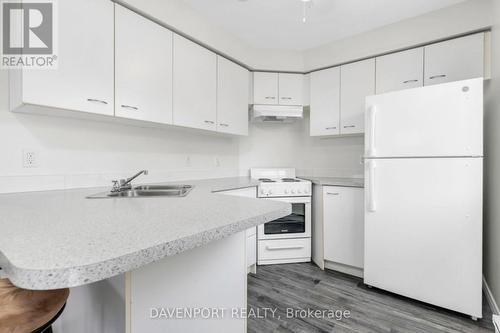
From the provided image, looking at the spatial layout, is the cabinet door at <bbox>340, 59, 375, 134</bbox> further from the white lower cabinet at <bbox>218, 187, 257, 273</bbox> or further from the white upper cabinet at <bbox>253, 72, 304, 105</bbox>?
the white lower cabinet at <bbox>218, 187, 257, 273</bbox>

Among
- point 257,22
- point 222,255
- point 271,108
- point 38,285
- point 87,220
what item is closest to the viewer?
point 38,285

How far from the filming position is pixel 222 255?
36.3 inches

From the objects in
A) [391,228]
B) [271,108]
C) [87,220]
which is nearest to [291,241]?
[391,228]

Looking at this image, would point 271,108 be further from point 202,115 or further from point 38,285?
point 38,285

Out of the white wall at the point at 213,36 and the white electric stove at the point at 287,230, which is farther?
the white electric stove at the point at 287,230

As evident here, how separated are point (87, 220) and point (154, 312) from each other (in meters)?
0.37

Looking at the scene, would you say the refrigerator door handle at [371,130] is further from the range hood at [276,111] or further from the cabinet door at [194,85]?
the cabinet door at [194,85]

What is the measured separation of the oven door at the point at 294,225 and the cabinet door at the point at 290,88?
120 centimetres

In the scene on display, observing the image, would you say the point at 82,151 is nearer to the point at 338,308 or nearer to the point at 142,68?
the point at 142,68

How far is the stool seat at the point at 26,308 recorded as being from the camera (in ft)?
1.95

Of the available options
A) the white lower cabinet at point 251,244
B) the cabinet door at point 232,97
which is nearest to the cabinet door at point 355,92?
the cabinet door at point 232,97

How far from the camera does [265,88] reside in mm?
2730

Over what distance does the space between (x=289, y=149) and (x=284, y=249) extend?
137 centimetres

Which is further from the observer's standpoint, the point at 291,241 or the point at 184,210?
the point at 291,241
